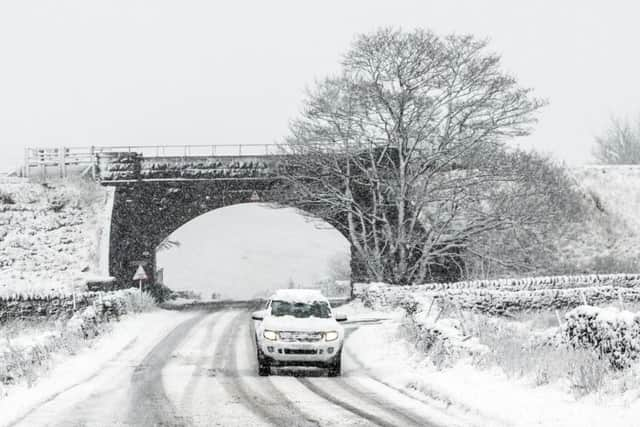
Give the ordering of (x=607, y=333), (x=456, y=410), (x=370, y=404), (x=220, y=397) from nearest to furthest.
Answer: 1. (x=456, y=410)
2. (x=370, y=404)
3. (x=607, y=333)
4. (x=220, y=397)

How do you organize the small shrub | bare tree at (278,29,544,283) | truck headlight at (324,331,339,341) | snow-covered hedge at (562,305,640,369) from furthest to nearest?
the small shrub → bare tree at (278,29,544,283) → truck headlight at (324,331,339,341) → snow-covered hedge at (562,305,640,369)

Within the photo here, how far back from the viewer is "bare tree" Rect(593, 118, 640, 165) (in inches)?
3066

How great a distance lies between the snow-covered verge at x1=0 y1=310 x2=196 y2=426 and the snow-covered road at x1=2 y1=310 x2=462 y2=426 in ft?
0.56

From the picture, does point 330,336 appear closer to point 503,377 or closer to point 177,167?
point 503,377

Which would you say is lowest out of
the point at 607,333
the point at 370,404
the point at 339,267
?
the point at 370,404

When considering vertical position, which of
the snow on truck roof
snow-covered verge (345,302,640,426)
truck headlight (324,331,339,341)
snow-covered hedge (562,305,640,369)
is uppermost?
the snow on truck roof

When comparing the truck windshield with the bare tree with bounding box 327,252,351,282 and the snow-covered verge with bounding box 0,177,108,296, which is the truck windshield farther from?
the bare tree with bounding box 327,252,351,282

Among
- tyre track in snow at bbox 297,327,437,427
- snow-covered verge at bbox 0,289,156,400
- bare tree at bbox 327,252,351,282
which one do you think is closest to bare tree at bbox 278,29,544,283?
snow-covered verge at bbox 0,289,156,400

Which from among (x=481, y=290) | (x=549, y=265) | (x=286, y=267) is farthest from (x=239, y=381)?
(x=286, y=267)

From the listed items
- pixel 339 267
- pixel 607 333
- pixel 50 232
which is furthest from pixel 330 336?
pixel 339 267

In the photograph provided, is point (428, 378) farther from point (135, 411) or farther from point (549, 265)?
point (549, 265)

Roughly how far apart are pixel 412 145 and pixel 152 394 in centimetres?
2574

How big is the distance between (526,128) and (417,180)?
4.88 meters

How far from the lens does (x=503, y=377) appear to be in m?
14.4
